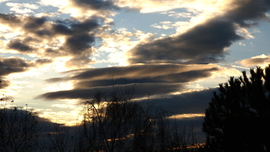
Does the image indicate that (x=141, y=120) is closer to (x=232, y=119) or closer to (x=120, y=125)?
(x=120, y=125)

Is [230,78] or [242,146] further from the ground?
[230,78]

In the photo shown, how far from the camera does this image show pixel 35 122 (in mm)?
20500

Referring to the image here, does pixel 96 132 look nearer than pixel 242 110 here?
Yes

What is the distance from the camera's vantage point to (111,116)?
19094 mm

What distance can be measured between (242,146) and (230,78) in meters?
7.03

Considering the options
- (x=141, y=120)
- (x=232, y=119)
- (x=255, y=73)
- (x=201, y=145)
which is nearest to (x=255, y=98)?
(x=255, y=73)

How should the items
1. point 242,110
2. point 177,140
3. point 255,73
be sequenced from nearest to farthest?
point 177,140 → point 255,73 → point 242,110

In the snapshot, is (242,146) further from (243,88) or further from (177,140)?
(177,140)

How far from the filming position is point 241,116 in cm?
2892

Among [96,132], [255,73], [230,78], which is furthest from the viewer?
[230,78]

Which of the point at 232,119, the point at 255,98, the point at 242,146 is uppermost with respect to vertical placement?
the point at 255,98

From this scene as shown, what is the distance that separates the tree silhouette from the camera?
1033 inches

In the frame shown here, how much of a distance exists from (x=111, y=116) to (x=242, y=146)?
16.1 meters

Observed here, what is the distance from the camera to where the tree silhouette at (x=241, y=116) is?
1033 inches
